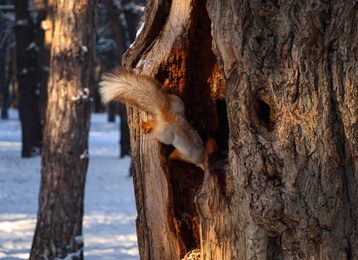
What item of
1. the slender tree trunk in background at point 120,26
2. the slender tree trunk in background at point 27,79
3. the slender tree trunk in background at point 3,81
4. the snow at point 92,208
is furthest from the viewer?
the slender tree trunk in background at point 3,81

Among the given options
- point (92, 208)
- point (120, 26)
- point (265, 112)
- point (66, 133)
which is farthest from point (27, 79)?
point (265, 112)

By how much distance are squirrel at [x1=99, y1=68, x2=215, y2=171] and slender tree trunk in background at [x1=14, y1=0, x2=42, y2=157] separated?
17.1 metres

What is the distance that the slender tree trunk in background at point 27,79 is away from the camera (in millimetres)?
20203

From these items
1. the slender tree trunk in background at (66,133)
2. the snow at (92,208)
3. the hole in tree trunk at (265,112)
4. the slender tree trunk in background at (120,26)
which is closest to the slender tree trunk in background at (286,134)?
the hole in tree trunk at (265,112)

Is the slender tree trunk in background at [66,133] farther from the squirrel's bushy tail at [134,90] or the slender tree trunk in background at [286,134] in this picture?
the slender tree trunk in background at [286,134]

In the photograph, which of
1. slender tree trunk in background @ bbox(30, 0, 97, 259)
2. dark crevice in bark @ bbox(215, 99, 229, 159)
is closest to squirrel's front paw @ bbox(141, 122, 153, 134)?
dark crevice in bark @ bbox(215, 99, 229, 159)

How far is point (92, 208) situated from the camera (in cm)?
1195

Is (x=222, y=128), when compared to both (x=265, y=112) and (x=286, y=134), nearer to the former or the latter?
(x=265, y=112)

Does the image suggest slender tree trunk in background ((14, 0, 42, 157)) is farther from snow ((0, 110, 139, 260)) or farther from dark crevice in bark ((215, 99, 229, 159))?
dark crevice in bark ((215, 99, 229, 159))

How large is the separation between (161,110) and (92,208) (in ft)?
28.7

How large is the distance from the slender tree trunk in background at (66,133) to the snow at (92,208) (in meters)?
1.20

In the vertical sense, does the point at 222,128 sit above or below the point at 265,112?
below

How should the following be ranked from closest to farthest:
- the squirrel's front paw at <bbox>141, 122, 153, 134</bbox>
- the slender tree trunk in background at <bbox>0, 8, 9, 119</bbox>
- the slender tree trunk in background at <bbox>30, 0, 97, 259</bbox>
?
1. the squirrel's front paw at <bbox>141, 122, 153, 134</bbox>
2. the slender tree trunk in background at <bbox>30, 0, 97, 259</bbox>
3. the slender tree trunk in background at <bbox>0, 8, 9, 119</bbox>

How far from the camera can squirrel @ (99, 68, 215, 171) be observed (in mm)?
3469
